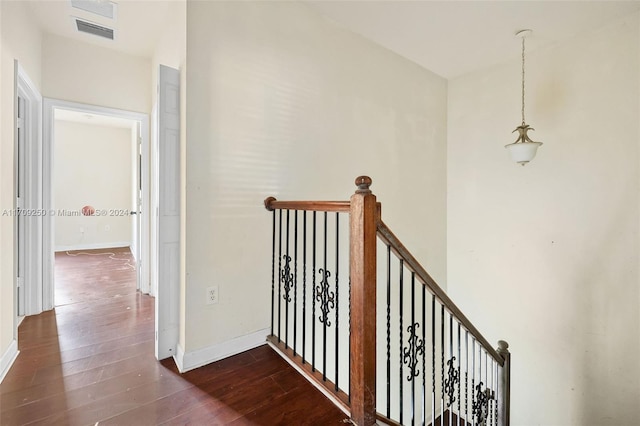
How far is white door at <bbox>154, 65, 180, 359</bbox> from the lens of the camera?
1.84 meters

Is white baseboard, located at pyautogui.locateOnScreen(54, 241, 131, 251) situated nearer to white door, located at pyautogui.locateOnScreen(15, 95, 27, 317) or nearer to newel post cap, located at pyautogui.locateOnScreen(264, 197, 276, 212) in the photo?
white door, located at pyautogui.locateOnScreen(15, 95, 27, 317)

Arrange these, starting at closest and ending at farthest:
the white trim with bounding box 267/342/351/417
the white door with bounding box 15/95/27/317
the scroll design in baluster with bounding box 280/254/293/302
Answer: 1. the white trim with bounding box 267/342/351/417
2. the scroll design in baluster with bounding box 280/254/293/302
3. the white door with bounding box 15/95/27/317

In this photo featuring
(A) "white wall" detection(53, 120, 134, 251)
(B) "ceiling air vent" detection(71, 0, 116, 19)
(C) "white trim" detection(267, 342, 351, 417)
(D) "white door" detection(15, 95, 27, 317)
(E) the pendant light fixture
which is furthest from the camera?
(A) "white wall" detection(53, 120, 134, 251)

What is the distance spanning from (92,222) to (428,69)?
6.64 metres

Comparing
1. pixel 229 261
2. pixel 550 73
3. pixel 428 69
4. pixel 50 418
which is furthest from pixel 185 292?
pixel 550 73

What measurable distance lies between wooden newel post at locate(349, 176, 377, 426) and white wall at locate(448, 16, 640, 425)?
2.70 metres

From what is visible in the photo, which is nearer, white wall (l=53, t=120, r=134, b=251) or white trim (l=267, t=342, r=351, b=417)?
white trim (l=267, t=342, r=351, b=417)

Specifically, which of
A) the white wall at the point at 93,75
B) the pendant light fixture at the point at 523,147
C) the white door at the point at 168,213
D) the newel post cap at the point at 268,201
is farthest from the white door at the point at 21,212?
the pendant light fixture at the point at 523,147

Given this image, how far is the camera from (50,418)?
4.51 ft

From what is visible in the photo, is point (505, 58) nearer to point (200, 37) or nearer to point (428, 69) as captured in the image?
point (428, 69)

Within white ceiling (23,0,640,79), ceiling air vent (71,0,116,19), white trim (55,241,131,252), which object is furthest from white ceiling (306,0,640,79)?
white trim (55,241,131,252)

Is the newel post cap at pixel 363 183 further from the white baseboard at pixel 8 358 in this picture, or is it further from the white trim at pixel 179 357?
the white baseboard at pixel 8 358

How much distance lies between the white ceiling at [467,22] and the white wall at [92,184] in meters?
5.56

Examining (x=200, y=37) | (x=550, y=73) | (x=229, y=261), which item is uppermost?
(x=550, y=73)
